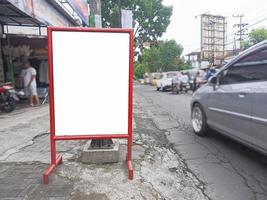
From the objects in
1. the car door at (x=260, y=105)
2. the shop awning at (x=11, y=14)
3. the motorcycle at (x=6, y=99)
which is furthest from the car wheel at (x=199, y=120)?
the motorcycle at (x=6, y=99)

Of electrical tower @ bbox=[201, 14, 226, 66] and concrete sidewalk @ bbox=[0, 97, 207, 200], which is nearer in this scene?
concrete sidewalk @ bbox=[0, 97, 207, 200]

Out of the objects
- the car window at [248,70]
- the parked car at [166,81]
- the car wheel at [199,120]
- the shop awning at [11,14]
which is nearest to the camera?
the car window at [248,70]

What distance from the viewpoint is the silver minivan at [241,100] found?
423 cm

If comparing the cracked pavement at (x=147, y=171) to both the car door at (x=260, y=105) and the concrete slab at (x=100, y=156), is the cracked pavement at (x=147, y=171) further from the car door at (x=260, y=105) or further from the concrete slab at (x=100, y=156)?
the car door at (x=260, y=105)

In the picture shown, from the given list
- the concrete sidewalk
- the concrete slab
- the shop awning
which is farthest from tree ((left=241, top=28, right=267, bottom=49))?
the concrete slab

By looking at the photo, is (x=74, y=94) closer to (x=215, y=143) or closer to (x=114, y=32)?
(x=114, y=32)

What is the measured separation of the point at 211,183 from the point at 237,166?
83 cm

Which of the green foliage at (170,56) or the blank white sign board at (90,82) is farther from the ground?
the green foliage at (170,56)

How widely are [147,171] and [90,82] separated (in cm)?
146

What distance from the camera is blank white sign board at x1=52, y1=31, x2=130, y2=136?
387 centimetres

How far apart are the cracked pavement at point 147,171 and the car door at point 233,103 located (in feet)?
1.49

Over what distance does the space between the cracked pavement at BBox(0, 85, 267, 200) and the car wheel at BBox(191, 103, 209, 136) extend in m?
0.16

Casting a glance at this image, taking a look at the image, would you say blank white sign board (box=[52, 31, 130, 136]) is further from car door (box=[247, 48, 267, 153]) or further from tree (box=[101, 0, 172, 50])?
tree (box=[101, 0, 172, 50])

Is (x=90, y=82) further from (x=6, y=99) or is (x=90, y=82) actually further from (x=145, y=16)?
(x=145, y=16)
